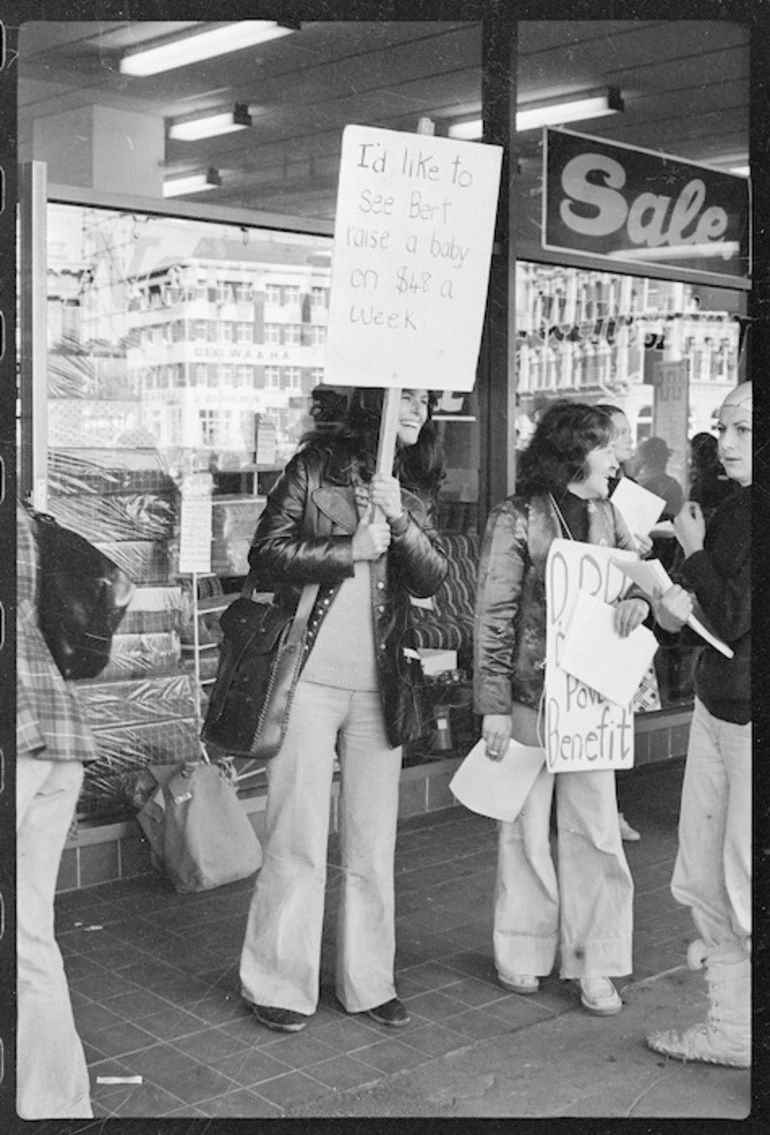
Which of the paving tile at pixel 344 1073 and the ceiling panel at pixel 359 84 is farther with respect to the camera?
the ceiling panel at pixel 359 84

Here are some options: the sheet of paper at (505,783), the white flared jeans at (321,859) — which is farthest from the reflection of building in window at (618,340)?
the white flared jeans at (321,859)

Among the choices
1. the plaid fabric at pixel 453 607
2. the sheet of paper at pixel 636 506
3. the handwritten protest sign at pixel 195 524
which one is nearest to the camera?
the sheet of paper at pixel 636 506

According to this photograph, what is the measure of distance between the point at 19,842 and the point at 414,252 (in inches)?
63.0

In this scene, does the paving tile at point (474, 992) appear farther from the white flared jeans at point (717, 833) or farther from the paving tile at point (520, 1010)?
the white flared jeans at point (717, 833)

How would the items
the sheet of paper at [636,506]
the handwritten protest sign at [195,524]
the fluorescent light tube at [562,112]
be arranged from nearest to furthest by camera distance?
the sheet of paper at [636,506]
the fluorescent light tube at [562,112]
the handwritten protest sign at [195,524]

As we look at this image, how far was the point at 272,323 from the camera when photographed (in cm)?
531

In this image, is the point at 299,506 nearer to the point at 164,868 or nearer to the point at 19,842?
the point at 19,842

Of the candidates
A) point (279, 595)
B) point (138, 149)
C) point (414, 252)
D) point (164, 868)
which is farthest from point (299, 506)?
point (138, 149)

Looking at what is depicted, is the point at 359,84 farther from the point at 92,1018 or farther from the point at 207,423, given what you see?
the point at 92,1018

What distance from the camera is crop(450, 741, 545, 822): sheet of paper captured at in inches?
154

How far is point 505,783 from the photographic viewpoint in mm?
3930

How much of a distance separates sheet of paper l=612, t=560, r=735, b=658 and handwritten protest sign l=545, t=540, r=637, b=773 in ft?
0.49

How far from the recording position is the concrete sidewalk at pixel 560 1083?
11.1 feet

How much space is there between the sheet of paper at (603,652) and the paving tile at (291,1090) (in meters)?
1.25
